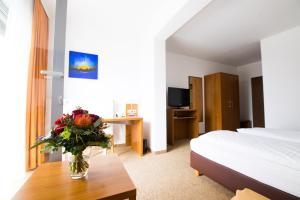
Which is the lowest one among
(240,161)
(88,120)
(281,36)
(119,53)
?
(240,161)

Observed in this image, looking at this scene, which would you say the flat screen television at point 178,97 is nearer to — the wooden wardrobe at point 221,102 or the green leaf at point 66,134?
the wooden wardrobe at point 221,102

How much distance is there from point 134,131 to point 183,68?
2576 mm

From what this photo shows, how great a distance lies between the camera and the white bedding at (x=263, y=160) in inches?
38.7

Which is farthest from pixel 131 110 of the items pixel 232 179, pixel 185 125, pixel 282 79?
pixel 282 79

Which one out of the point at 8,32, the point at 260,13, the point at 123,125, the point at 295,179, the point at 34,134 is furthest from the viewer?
the point at 123,125

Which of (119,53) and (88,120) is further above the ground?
(119,53)

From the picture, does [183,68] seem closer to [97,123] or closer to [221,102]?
[221,102]

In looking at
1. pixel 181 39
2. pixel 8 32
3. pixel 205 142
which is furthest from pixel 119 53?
pixel 205 142

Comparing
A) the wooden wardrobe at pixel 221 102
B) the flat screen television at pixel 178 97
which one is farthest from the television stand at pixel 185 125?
the wooden wardrobe at pixel 221 102

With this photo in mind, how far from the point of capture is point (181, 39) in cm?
333

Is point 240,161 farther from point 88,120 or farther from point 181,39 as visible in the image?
point 181,39

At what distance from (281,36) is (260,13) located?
1157 mm

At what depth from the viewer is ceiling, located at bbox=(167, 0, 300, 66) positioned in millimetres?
2250

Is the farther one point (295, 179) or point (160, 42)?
point (160, 42)
